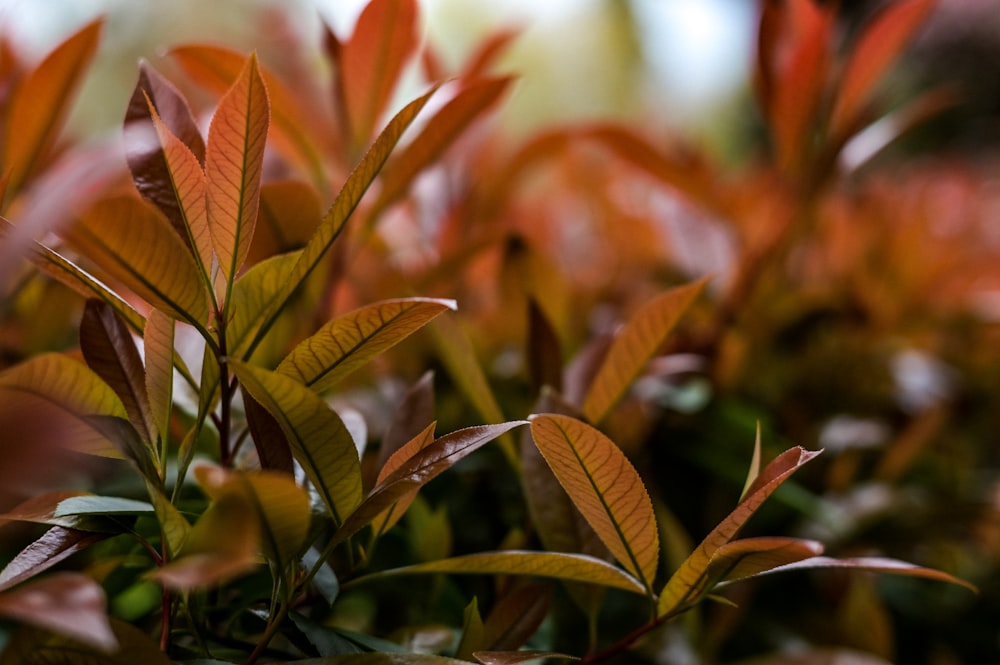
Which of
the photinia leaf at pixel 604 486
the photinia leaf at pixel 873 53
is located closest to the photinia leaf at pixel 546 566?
the photinia leaf at pixel 604 486

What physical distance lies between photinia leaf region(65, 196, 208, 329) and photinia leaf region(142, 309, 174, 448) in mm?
11

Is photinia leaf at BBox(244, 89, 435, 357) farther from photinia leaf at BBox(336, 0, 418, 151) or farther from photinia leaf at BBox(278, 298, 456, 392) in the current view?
photinia leaf at BBox(336, 0, 418, 151)

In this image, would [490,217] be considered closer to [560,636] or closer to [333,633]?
[560,636]

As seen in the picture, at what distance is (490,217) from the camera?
82 centimetres

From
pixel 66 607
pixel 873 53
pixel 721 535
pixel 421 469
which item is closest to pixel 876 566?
pixel 721 535

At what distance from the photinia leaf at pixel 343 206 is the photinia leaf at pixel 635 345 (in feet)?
0.58

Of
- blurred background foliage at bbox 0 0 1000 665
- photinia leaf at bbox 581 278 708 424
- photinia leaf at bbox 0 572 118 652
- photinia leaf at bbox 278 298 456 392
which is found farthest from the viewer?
blurred background foliage at bbox 0 0 1000 665

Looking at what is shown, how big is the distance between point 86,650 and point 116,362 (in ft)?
0.40

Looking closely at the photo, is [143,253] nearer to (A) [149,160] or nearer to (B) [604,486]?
(A) [149,160]

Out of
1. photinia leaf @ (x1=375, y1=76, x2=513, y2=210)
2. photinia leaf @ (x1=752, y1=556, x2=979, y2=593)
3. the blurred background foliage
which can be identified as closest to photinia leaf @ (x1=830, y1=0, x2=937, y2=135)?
the blurred background foliage

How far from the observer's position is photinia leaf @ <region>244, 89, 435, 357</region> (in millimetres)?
329

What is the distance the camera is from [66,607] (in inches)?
9.3

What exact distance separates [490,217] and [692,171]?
0.68 ft

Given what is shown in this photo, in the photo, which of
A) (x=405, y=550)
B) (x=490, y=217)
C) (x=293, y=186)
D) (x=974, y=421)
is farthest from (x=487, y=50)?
(x=974, y=421)
